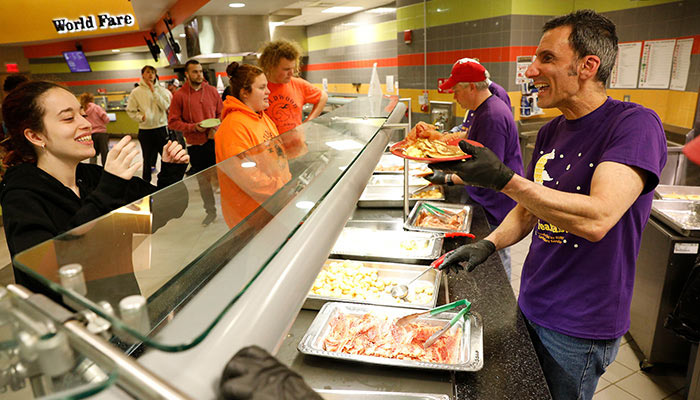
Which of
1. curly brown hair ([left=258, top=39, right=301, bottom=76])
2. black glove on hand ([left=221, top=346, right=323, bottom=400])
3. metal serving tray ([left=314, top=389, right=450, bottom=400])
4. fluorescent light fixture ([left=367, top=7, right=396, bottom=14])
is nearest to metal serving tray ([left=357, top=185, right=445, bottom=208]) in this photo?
curly brown hair ([left=258, top=39, right=301, bottom=76])

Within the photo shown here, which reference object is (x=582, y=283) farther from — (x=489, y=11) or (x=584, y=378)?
(x=489, y=11)

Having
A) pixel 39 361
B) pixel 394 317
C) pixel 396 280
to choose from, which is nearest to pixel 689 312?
pixel 396 280

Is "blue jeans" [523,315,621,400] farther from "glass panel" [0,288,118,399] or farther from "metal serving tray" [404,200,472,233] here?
"glass panel" [0,288,118,399]

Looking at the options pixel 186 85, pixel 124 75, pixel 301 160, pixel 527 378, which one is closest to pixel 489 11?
Result: pixel 186 85

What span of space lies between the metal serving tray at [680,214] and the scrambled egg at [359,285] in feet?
6.26

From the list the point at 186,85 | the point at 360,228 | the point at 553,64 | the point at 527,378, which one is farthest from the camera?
the point at 186,85

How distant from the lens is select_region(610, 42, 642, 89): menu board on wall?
5145 mm

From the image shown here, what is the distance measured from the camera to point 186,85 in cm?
564

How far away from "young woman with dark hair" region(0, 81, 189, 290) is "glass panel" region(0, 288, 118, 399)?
1.03 metres

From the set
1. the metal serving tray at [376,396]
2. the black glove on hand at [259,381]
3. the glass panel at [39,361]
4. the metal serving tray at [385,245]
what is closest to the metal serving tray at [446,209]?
the metal serving tray at [385,245]

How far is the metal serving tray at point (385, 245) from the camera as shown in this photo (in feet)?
7.82

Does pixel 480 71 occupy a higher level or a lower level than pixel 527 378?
higher

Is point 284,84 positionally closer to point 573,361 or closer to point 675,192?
point 573,361

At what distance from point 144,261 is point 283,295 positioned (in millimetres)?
319
